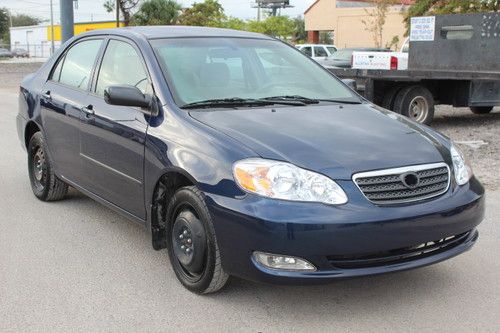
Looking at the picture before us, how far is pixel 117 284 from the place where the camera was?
4.12 m

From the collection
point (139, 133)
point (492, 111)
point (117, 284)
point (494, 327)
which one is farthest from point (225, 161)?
point (492, 111)

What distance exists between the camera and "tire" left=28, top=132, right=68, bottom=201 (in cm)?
595

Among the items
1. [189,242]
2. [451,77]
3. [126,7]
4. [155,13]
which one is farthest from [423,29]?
[155,13]

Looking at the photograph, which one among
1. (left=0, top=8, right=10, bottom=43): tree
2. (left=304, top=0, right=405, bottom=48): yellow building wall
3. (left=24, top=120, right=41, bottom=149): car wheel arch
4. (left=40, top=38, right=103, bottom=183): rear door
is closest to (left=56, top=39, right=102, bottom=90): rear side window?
(left=40, top=38, right=103, bottom=183): rear door

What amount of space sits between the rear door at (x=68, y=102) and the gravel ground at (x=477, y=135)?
4.42m

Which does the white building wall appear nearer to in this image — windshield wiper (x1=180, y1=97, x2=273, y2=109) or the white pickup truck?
the white pickup truck

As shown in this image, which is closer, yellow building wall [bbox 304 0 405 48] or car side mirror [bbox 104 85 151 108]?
car side mirror [bbox 104 85 151 108]

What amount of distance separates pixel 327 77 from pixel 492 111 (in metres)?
10.1

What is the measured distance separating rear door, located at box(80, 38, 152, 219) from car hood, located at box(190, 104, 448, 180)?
57 cm

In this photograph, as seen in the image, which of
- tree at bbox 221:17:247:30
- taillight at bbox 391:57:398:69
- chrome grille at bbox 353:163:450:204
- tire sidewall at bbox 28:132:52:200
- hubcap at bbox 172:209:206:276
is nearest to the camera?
chrome grille at bbox 353:163:450:204

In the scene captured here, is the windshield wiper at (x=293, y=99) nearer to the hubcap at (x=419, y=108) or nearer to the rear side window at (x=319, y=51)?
the hubcap at (x=419, y=108)

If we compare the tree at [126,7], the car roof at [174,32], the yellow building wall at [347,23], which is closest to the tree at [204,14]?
the tree at [126,7]

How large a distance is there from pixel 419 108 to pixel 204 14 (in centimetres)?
2992

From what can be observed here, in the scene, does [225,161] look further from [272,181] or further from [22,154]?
[22,154]
